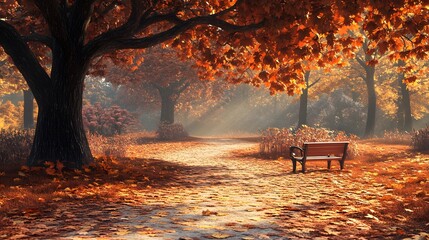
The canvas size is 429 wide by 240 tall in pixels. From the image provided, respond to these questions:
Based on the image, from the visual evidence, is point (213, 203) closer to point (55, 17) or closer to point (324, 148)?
point (324, 148)

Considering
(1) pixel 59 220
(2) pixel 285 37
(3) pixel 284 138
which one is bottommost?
(1) pixel 59 220

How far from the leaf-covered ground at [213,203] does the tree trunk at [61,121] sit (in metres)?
0.70

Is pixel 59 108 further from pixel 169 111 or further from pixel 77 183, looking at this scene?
pixel 169 111

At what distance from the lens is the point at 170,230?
18.0 feet

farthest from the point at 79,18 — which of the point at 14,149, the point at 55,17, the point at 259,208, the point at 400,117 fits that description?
the point at 400,117

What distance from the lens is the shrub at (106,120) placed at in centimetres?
2867

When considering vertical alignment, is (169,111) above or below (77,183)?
above

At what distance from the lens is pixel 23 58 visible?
10969 mm

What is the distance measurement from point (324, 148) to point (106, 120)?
1946 centimetres

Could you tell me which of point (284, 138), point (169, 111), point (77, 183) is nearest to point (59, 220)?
point (77, 183)

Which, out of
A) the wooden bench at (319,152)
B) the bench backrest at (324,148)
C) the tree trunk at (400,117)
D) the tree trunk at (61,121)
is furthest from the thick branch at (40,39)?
the tree trunk at (400,117)

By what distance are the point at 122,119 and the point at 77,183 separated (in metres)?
20.5

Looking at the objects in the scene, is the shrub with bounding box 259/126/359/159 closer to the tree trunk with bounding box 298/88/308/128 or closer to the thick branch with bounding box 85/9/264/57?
the thick branch with bounding box 85/9/264/57

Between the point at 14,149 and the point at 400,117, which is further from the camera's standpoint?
the point at 400,117
